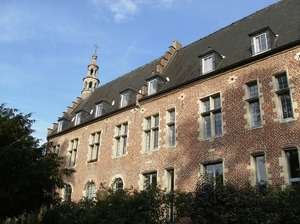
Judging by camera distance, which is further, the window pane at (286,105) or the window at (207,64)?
the window at (207,64)

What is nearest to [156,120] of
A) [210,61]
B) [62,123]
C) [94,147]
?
[210,61]

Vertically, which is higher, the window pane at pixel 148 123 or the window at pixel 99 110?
the window at pixel 99 110

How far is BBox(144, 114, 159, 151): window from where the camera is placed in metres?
18.2

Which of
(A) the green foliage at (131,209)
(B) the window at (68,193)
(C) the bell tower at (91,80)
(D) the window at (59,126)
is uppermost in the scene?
(C) the bell tower at (91,80)

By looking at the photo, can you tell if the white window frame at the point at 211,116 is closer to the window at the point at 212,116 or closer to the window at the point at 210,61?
the window at the point at 212,116

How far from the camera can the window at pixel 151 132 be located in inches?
718

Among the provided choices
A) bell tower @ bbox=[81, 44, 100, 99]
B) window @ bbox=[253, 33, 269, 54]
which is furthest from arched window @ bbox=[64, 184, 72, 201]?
window @ bbox=[253, 33, 269, 54]

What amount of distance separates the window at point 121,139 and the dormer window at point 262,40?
9.24m

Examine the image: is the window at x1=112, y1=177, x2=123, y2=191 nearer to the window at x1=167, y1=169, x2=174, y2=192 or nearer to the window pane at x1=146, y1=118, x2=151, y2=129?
the window pane at x1=146, y1=118, x2=151, y2=129

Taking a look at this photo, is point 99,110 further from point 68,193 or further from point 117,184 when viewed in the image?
point 117,184

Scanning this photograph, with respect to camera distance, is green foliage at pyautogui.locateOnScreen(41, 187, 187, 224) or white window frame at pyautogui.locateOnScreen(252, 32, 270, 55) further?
white window frame at pyautogui.locateOnScreen(252, 32, 270, 55)

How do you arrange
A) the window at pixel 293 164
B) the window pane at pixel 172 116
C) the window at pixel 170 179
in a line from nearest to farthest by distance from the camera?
the window at pixel 293 164
the window at pixel 170 179
the window pane at pixel 172 116

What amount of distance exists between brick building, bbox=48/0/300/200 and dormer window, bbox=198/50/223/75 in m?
0.06

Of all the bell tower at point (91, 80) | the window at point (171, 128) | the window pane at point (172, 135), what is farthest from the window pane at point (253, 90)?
the bell tower at point (91, 80)
